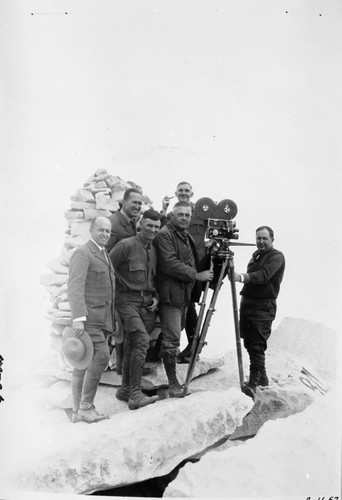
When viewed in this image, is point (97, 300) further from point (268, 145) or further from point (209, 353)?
point (268, 145)

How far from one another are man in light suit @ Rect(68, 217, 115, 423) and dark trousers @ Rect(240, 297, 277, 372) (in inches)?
51.0

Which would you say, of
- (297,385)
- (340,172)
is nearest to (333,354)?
(297,385)

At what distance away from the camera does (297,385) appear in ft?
19.5

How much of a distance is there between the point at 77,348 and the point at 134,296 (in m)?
0.65

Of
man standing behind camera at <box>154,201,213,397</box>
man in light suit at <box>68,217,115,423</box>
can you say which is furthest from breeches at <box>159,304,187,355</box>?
man in light suit at <box>68,217,115,423</box>

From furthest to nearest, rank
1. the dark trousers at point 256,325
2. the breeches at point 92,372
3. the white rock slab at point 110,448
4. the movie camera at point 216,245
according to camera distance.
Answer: the dark trousers at point 256,325 < the movie camera at point 216,245 < the breeches at point 92,372 < the white rock slab at point 110,448

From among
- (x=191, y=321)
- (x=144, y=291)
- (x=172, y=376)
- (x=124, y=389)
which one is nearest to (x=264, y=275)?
(x=191, y=321)

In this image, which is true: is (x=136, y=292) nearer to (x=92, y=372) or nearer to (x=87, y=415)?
(x=92, y=372)

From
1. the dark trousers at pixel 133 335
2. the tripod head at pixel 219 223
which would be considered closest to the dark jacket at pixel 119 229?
the dark trousers at pixel 133 335

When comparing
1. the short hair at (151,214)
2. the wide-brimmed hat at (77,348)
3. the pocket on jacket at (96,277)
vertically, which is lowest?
the wide-brimmed hat at (77,348)

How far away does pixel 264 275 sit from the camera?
558cm

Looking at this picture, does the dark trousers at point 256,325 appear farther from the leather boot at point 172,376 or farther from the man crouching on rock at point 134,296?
the man crouching on rock at point 134,296

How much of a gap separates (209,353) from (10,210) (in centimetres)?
224

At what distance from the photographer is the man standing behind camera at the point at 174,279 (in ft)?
Result: 17.6
